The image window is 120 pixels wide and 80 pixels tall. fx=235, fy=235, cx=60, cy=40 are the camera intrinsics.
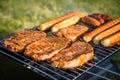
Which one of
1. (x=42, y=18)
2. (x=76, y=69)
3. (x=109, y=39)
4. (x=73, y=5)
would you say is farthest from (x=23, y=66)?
(x=73, y=5)

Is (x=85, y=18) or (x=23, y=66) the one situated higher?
(x=85, y=18)

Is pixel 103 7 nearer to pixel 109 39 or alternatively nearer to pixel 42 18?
pixel 42 18

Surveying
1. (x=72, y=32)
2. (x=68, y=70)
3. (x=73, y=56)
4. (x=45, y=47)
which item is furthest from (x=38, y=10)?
(x=68, y=70)

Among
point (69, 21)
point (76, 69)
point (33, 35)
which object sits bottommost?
point (76, 69)

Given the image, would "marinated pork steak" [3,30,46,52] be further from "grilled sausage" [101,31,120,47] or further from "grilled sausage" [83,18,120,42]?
"grilled sausage" [101,31,120,47]

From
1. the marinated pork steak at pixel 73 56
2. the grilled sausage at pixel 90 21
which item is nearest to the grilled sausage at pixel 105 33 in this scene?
the marinated pork steak at pixel 73 56

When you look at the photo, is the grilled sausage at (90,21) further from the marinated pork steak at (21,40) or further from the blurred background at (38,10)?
the blurred background at (38,10)

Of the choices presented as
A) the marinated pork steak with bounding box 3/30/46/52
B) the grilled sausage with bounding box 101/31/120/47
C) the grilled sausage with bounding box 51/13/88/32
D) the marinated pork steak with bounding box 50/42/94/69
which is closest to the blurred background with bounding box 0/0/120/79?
the grilled sausage with bounding box 51/13/88/32
